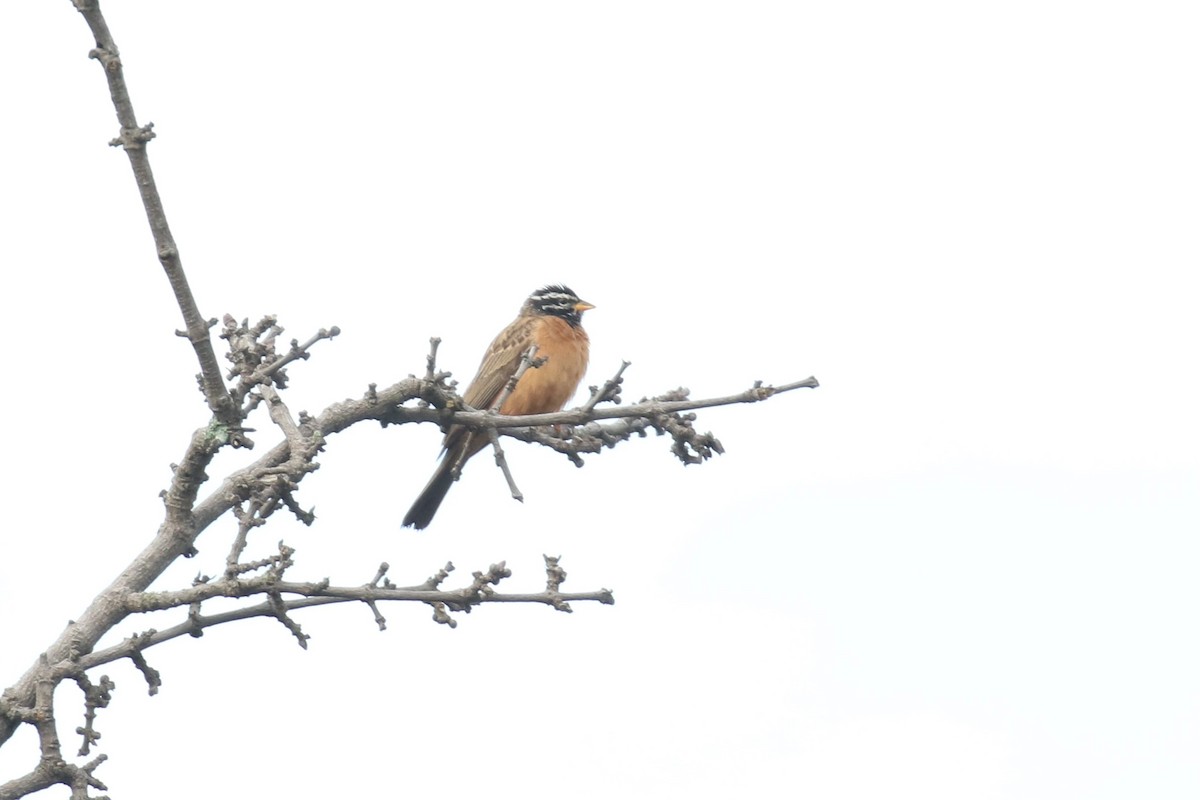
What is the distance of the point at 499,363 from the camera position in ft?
37.3

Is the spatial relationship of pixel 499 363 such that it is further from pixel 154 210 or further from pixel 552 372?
pixel 154 210

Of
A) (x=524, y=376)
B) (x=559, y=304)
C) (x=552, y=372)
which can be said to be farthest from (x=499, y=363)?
(x=559, y=304)

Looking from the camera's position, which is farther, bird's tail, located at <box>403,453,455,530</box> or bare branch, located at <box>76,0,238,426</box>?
bird's tail, located at <box>403,453,455,530</box>

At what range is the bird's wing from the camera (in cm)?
1095

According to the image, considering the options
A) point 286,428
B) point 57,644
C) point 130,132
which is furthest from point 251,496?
point 130,132

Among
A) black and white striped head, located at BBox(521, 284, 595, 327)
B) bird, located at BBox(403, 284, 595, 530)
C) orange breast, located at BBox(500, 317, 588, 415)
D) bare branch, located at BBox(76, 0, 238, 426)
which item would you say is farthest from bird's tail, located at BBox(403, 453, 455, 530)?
bare branch, located at BBox(76, 0, 238, 426)

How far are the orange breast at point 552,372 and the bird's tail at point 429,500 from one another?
2.97ft

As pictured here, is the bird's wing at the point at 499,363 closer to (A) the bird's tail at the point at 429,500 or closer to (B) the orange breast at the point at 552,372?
(B) the orange breast at the point at 552,372

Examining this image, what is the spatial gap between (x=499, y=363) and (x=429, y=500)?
1.56 metres

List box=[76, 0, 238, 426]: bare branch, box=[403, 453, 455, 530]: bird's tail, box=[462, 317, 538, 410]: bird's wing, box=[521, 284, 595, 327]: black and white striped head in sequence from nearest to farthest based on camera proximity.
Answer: box=[76, 0, 238, 426]: bare branch
box=[403, 453, 455, 530]: bird's tail
box=[462, 317, 538, 410]: bird's wing
box=[521, 284, 595, 327]: black and white striped head

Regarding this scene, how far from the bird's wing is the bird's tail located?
68 cm

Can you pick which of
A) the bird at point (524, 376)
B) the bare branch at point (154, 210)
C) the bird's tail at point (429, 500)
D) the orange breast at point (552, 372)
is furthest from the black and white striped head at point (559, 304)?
the bare branch at point (154, 210)

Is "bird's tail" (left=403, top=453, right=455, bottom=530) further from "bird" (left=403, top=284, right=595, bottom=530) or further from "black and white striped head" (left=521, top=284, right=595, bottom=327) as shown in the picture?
"black and white striped head" (left=521, top=284, right=595, bottom=327)

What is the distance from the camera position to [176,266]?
4.82 metres
